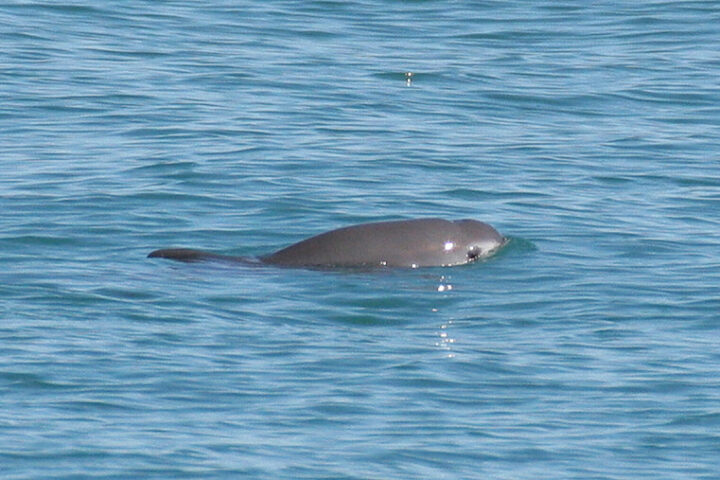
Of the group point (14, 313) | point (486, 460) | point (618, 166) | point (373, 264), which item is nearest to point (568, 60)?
point (618, 166)

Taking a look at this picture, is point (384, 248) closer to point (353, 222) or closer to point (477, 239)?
point (477, 239)

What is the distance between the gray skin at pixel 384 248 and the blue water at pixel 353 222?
20 centimetres

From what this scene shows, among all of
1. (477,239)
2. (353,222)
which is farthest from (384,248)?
(353,222)

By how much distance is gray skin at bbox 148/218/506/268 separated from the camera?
14445 mm

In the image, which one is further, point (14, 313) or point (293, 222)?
point (293, 222)

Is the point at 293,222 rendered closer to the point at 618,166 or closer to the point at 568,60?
the point at 618,166

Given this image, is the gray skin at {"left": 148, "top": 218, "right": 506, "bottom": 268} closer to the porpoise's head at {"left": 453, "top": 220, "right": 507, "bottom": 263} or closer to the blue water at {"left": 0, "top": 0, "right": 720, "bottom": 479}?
the porpoise's head at {"left": 453, "top": 220, "right": 507, "bottom": 263}

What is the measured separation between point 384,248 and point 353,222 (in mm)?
1889

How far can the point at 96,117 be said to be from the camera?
68.4ft

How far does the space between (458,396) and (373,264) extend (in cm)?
357

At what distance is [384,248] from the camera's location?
47.7 feet

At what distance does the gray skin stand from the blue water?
20cm

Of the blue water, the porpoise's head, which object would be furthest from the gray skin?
the blue water

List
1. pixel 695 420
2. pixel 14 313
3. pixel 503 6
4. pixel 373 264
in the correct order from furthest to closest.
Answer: pixel 503 6 → pixel 373 264 → pixel 14 313 → pixel 695 420
